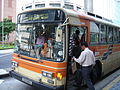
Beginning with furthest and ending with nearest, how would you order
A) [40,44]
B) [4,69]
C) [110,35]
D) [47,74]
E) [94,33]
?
[4,69], [110,35], [94,33], [40,44], [47,74]

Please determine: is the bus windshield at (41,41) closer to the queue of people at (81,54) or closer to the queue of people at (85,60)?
the queue of people at (81,54)

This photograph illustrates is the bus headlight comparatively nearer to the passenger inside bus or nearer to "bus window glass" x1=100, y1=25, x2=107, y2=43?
the passenger inside bus

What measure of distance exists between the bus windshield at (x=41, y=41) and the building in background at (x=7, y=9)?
1873 inches

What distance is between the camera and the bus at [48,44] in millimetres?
4523

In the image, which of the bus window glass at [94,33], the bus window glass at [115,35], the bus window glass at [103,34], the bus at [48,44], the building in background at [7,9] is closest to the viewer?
the bus at [48,44]

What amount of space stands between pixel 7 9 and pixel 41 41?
163 ft

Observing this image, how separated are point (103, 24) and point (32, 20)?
3.08 meters

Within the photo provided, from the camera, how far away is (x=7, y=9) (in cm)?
5094

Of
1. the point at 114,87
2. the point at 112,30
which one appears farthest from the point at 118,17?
the point at 114,87

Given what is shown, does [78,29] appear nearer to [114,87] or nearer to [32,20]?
[32,20]

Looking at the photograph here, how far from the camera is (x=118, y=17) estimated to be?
133 feet

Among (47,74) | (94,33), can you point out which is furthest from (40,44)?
(94,33)

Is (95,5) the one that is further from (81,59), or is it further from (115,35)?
(81,59)

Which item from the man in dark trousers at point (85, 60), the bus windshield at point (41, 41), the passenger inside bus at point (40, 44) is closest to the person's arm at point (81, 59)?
the man in dark trousers at point (85, 60)
